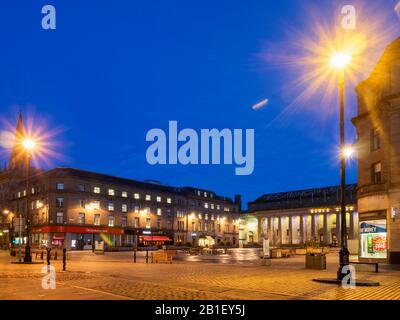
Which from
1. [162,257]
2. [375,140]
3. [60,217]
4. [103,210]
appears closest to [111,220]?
[103,210]

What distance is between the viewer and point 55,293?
51.8ft

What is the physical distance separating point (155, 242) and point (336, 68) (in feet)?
293

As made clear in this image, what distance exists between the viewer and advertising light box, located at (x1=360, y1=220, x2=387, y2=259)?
115 feet

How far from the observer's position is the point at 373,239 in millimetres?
36000

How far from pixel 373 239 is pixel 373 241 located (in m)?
0.16

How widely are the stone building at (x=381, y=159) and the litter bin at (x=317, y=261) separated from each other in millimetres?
8402

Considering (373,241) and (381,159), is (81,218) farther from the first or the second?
(381,159)

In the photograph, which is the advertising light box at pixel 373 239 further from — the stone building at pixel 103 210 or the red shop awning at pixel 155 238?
the red shop awning at pixel 155 238

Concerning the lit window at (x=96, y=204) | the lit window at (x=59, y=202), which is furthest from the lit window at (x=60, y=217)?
the lit window at (x=96, y=204)

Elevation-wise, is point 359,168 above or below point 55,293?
above

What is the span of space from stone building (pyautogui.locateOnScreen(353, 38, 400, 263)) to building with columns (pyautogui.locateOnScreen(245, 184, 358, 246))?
81939 mm

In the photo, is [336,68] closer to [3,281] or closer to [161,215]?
[3,281]

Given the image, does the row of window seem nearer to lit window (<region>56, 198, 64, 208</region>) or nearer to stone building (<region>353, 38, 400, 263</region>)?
lit window (<region>56, 198, 64, 208</region>)
